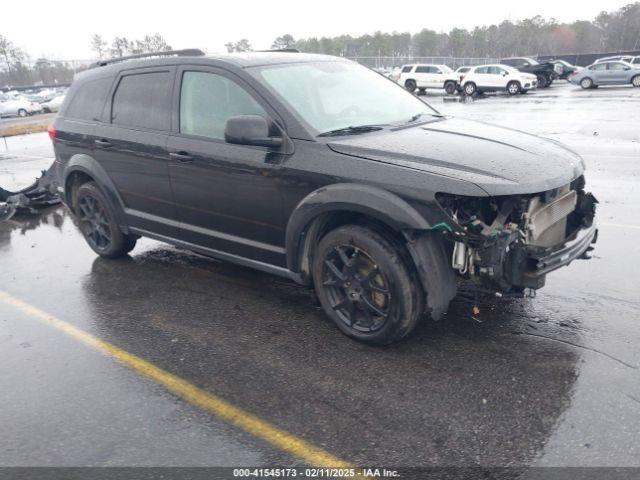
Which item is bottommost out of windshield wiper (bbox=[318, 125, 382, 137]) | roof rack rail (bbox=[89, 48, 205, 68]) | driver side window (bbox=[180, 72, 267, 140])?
windshield wiper (bbox=[318, 125, 382, 137])

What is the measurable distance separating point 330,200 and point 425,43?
101619mm

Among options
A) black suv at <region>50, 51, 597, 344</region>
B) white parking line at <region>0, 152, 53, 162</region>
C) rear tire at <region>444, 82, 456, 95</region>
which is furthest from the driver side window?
rear tire at <region>444, 82, 456, 95</region>

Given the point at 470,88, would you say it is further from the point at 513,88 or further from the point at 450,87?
the point at 513,88

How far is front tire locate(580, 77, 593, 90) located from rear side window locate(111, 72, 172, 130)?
3212 cm

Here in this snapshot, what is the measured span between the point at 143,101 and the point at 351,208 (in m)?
2.49

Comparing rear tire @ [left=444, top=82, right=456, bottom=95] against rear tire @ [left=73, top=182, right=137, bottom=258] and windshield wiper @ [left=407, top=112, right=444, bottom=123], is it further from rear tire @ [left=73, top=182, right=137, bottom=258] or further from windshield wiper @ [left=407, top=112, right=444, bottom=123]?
rear tire @ [left=73, top=182, right=137, bottom=258]

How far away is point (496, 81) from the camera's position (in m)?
29.6

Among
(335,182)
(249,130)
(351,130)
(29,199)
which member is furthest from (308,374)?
(29,199)

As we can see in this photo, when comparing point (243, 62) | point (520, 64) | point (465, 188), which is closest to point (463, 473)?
point (465, 188)

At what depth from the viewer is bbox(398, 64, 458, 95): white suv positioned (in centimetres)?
3188

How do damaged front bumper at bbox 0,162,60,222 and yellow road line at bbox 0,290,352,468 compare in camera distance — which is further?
damaged front bumper at bbox 0,162,60,222

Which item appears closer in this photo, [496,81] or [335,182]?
[335,182]

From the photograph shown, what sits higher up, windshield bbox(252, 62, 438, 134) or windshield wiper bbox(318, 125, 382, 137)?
windshield bbox(252, 62, 438, 134)

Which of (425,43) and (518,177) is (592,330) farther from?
(425,43)
